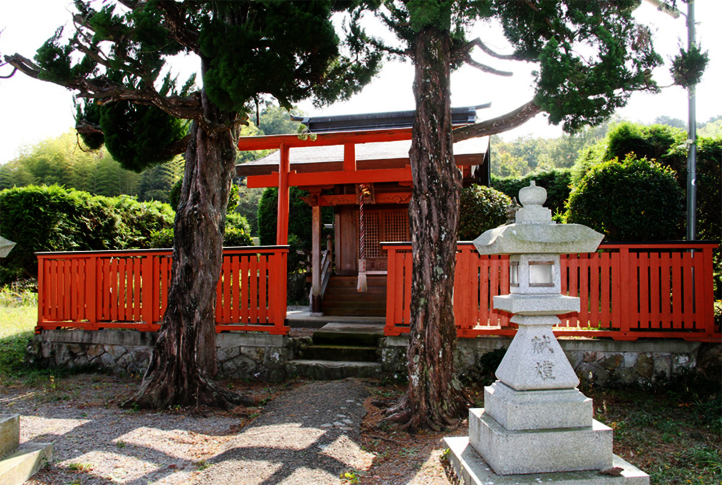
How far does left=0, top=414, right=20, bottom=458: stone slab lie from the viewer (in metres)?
3.21

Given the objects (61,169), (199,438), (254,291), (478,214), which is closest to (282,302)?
(254,291)

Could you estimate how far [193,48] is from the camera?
5648 mm

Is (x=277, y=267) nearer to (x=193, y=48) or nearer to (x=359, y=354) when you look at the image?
(x=359, y=354)

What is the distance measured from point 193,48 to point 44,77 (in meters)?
1.62

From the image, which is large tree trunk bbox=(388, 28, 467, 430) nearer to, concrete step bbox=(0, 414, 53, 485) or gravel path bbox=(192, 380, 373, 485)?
gravel path bbox=(192, 380, 373, 485)

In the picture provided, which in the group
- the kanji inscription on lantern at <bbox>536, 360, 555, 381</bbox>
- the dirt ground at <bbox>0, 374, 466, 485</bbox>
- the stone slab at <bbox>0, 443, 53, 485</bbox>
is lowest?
the dirt ground at <bbox>0, 374, 466, 485</bbox>

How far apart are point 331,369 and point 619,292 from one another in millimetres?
3842

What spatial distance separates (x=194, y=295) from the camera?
542 cm

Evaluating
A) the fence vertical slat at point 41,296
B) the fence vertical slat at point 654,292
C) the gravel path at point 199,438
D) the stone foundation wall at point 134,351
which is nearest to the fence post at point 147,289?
the stone foundation wall at point 134,351

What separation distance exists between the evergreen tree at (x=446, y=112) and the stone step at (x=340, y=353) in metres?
1.78

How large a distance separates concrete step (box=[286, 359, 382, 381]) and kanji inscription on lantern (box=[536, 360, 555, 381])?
3.26m

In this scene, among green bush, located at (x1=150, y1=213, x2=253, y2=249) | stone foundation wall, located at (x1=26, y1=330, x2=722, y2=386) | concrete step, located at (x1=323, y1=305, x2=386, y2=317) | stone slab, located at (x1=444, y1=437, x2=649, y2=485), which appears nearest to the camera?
stone slab, located at (x1=444, y1=437, x2=649, y2=485)

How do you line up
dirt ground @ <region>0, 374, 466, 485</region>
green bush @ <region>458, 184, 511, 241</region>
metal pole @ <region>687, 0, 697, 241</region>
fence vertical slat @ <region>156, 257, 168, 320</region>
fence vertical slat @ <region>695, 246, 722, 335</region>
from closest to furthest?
dirt ground @ <region>0, 374, 466, 485</region> → fence vertical slat @ <region>695, 246, 722, 335</region> → metal pole @ <region>687, 0, 697, 241</region> → fence vertical slat @ <region>156, 257, 168, 320</region> → green bush @ <region>458, 184, 511, 241</region>

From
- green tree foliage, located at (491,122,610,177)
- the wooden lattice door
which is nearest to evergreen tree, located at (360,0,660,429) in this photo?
the wooden lattice door
